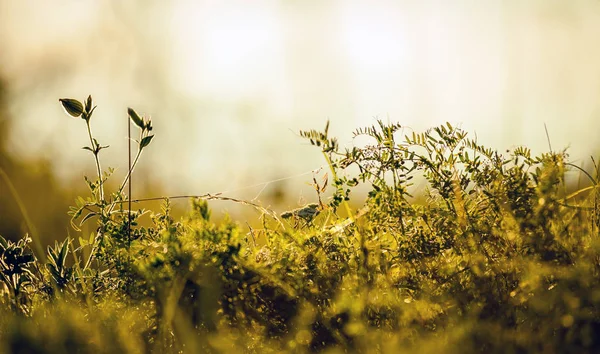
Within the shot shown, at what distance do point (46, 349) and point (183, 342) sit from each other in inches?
13.4

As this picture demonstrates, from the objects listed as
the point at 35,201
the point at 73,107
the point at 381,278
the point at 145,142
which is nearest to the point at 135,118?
the point at 145,142

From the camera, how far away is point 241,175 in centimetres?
235

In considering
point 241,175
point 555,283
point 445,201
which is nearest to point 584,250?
point 555,283

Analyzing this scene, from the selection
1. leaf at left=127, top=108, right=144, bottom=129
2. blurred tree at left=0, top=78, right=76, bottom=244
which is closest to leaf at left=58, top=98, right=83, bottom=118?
leaf at left=127, top=108, right=144, bottom=129

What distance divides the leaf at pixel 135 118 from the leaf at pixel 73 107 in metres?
0.28

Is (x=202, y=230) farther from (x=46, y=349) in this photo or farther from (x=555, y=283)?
(x=555, y=283)

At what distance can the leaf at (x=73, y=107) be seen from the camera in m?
1.97

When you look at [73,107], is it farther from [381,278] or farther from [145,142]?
[381,278]

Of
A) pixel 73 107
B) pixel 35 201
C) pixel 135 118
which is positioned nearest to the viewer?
pixel 135 118

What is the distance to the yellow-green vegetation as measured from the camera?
1384 mm

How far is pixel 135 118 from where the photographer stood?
1.83 m

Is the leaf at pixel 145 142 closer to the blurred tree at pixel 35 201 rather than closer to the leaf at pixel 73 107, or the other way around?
the leaf at pixel 73 107

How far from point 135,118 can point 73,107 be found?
1.01 feet

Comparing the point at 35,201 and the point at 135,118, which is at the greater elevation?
the point at 135,118
